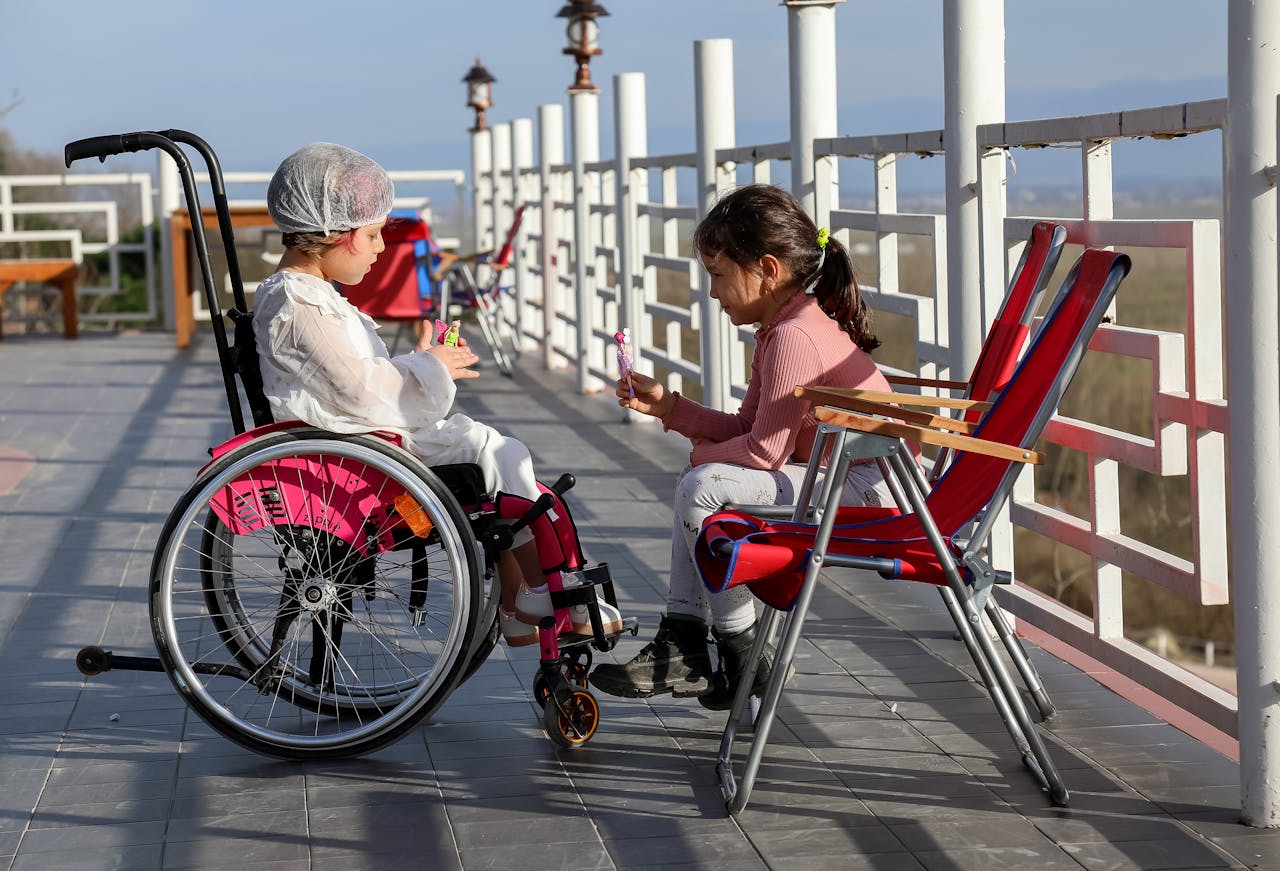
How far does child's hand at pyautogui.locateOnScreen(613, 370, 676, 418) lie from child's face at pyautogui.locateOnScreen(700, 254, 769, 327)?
202mm

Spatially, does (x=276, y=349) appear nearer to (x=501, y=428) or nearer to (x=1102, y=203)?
(x=1102, y=203)

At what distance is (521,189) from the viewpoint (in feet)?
40.8

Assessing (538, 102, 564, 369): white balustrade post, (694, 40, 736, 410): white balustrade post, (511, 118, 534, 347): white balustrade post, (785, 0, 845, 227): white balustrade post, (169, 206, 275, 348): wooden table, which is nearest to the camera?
(785, 0, 845, 227): white balustrade post

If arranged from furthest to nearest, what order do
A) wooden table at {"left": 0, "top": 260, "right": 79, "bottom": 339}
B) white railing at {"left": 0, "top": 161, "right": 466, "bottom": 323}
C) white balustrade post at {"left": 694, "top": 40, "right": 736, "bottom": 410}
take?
white railing at {"left": 0, "top": 161, "right": 466, "bottom": 323}, wooden table at {"left": 0, "top": 260, "right": 79, "bottom": 339}, white balustrade post at {"left": 694, "top": 40, "right": 736, "bottom": 410}

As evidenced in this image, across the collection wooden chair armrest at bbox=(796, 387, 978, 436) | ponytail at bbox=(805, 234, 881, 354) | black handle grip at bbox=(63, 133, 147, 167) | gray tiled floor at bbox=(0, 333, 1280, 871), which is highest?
black handle grip at bbox=(63, 133, 147, 167)

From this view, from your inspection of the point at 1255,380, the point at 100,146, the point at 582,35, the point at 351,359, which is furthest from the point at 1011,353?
the point at 582,35

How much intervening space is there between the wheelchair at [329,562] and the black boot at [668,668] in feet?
0.18

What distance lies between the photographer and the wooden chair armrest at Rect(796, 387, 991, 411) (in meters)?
2.73

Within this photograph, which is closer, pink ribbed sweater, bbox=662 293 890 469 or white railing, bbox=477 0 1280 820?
white railing, bbox=477 0 1280 820

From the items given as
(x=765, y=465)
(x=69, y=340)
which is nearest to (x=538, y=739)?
(x=765, y=465)

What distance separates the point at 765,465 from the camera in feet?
10.2

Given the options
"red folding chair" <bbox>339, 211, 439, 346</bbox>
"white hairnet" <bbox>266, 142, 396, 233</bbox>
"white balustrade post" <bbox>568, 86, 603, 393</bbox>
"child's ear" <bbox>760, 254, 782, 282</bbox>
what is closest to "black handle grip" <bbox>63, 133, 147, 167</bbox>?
"white hairnet" <bbox>266, 142, 396, 233</bbox>

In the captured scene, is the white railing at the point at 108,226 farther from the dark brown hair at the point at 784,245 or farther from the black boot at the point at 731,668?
the black boot at the point at 731,668

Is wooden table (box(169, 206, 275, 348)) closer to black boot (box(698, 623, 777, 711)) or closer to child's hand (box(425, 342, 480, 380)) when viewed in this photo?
child's hand (box(425, 342, 480, 380))
